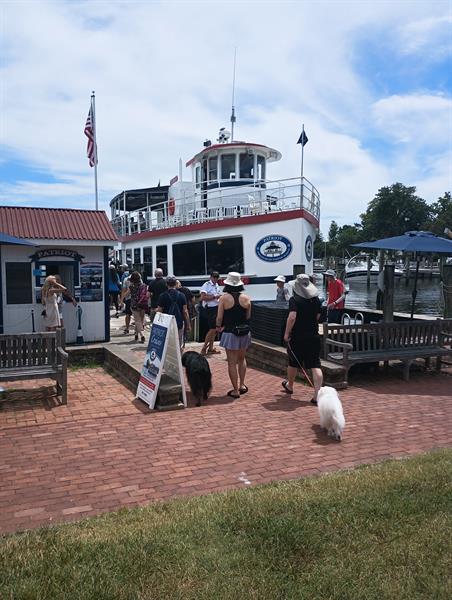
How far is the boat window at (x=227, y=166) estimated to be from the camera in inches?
705

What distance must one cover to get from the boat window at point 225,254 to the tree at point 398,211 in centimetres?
7358

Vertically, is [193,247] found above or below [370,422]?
above

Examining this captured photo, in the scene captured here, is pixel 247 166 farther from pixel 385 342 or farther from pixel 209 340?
pixel 385 342

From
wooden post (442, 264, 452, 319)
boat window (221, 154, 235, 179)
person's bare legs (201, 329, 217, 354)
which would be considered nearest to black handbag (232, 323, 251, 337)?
person's bare legs (201, 329, 217, 354)

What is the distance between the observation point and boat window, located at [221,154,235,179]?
17.9m

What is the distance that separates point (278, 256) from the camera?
47.4ft

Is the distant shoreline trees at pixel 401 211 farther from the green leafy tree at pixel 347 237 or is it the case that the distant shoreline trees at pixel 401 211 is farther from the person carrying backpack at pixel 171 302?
the person carrying backpack at pixel 171 302

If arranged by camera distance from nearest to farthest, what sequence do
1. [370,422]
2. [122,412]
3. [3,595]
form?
[3,595]
[370,422]
[122,412]

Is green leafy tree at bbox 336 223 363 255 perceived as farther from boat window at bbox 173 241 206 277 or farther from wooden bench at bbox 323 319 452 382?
wooden bench at bbox 323 319 452 382

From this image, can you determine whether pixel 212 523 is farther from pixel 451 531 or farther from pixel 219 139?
pixel 219 139

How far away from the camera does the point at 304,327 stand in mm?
6535

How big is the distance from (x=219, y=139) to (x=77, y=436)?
1553 centimetres

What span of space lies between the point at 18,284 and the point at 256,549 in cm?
767

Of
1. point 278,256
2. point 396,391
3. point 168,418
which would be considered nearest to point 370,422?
point 396,391
